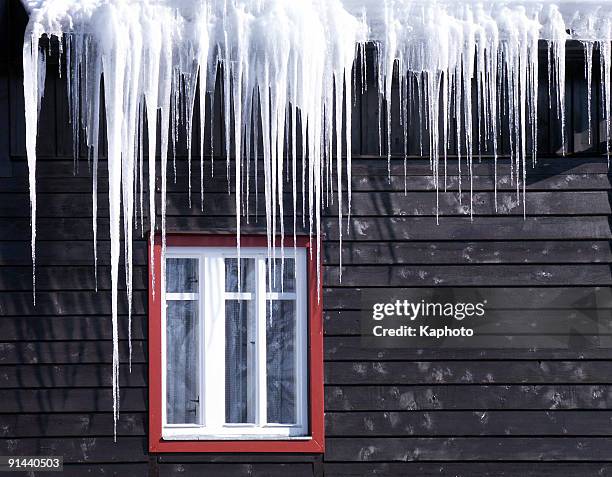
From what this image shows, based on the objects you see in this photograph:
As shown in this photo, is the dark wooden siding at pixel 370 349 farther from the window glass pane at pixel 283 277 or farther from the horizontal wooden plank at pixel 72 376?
the window glass pane at pixel 283 277

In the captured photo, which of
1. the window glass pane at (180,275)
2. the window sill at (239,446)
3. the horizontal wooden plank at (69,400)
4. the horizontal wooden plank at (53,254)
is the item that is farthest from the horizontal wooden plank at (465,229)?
the horizontal wooden plank at (69,400)

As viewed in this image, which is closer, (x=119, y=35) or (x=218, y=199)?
(x=119, y=35)

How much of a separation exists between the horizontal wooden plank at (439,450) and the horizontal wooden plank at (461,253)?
3.49 ft

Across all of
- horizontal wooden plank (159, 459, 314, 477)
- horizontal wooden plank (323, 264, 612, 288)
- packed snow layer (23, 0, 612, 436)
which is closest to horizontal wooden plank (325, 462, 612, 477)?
horizontal wooden plank (159, 459, 314, 477)

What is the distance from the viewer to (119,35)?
5574 mm

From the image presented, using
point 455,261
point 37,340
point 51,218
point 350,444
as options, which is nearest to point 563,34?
point 455,261

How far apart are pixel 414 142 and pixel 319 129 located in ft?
2.19

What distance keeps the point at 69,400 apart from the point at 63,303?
0.58 meters

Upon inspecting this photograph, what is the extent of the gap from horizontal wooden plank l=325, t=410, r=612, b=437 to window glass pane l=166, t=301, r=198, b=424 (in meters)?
0.84

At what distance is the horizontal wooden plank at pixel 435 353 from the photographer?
594 centimetres

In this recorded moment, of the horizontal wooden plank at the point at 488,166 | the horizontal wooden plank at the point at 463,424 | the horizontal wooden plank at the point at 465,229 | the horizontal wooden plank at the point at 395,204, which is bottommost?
the horizontal wooden plank at the point at 463,424

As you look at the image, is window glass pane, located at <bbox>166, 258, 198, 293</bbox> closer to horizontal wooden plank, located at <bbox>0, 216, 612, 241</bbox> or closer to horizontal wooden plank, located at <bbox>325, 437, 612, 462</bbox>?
horizontal wooden plank, located at <bbox>0, 216, 612, 241</bbox>

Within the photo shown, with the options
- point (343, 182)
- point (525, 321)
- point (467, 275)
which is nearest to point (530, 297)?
point (525, 321)

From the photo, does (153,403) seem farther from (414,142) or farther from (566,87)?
(566,87)
